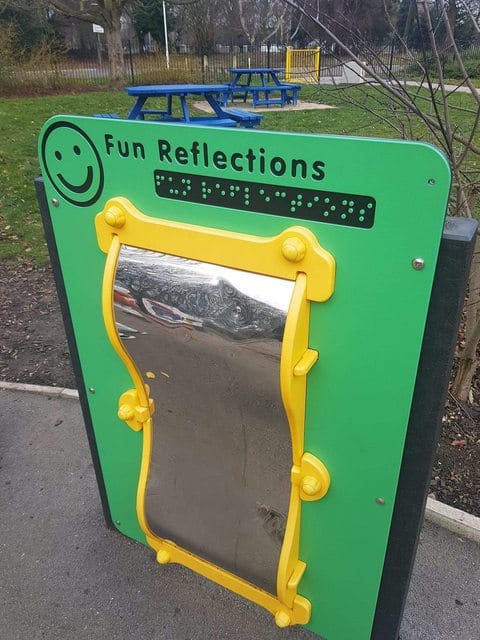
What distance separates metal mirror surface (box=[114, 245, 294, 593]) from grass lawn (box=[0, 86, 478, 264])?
1635mm

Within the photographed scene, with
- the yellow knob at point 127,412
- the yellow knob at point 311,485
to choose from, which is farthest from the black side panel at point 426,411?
the yellow knob at point 127,412

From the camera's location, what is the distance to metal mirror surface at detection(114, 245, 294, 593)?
1294mm

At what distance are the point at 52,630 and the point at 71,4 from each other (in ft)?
74.6

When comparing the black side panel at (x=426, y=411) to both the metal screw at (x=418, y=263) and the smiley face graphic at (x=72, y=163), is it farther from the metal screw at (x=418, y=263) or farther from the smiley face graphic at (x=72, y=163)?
the smiley face graphic at (x=72, y=163)

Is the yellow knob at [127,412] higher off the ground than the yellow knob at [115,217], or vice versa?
the yellow knob at [115,217]

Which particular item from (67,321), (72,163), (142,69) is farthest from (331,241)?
(142,69)

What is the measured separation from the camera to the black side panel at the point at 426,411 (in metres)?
1.10

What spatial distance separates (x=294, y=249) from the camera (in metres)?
1.16

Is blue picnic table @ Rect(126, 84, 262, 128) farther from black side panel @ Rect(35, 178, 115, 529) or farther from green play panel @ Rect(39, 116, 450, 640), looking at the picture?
green play panel @ Rect(39, 116, 450, 640)

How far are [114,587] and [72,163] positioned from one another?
1701 mm

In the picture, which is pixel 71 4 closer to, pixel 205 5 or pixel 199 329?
pixel 205 5

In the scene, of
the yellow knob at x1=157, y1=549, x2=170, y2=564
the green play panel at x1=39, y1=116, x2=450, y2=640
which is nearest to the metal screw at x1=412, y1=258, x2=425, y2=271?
the green play panel at x1=39, y1=116, x2=450, y2=640

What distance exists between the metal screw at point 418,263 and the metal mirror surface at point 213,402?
10.9 inches

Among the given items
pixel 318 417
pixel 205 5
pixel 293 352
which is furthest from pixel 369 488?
pixel 205 5
